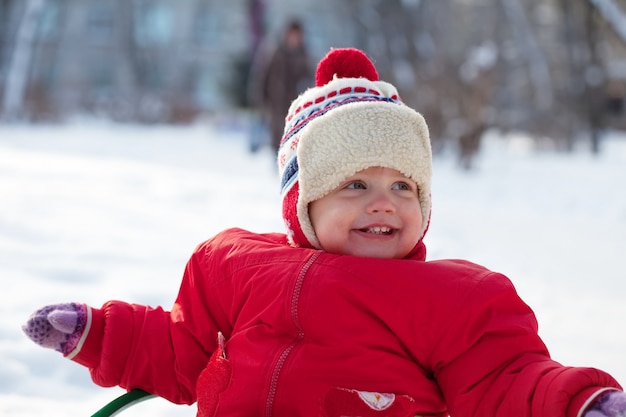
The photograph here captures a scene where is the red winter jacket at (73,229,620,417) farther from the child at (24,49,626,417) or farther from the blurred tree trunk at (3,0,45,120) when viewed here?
the blurred tree trunk at (3,0,45,120)

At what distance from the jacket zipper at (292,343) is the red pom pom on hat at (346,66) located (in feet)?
1.73

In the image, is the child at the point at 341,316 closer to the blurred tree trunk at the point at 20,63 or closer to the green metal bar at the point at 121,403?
the green metal bar at the point at 121,403

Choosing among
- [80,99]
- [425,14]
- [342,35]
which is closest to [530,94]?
[425,14]

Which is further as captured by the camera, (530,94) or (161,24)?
(161,24)

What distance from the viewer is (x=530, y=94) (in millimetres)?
21703

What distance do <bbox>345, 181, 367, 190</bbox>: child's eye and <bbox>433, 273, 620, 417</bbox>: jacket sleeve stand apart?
33cm

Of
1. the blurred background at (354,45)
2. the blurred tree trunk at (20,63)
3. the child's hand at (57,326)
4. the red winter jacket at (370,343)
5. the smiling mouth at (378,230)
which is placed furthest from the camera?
the blurred tree trunk at (20,63)

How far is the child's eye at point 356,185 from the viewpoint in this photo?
1.79m

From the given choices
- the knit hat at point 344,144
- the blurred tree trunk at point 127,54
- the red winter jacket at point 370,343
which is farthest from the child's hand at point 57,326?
the blurred tree trunk at point 127,54

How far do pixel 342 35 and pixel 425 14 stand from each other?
8.53 meters

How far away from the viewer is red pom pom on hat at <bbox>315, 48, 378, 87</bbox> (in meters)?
2.04

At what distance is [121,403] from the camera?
1.85 metres

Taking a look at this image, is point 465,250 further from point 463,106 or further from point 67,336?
point 463,106

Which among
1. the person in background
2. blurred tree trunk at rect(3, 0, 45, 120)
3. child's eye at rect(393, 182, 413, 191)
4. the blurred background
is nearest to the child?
child's eye at rect(393, 182, 413, 191)
